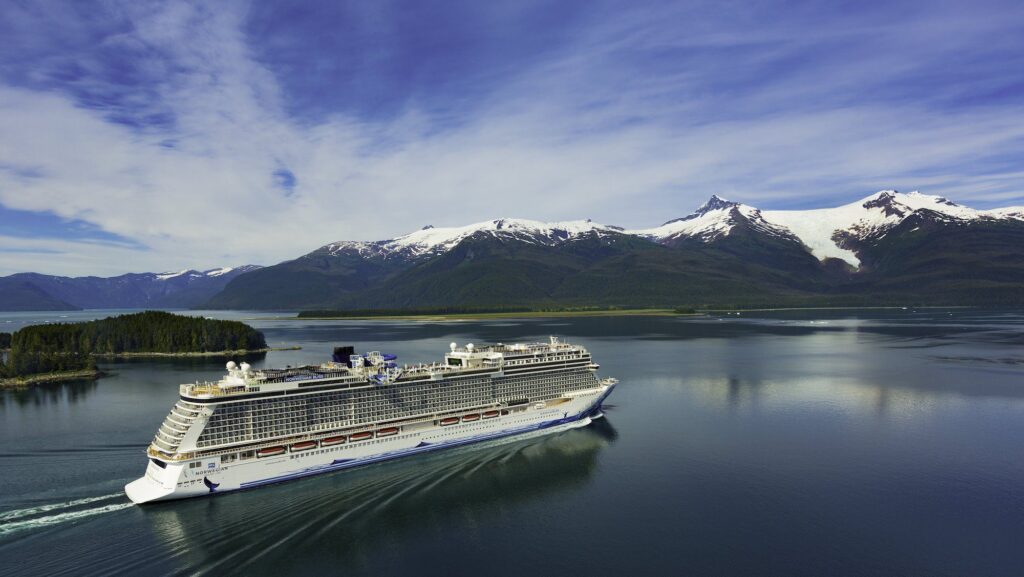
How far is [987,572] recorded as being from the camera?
26.6 m

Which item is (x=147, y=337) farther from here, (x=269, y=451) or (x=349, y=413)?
(x=269, y=451)

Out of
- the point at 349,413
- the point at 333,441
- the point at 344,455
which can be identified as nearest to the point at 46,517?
the point at 333,441

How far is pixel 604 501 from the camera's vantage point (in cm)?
3512

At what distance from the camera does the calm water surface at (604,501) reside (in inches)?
1094

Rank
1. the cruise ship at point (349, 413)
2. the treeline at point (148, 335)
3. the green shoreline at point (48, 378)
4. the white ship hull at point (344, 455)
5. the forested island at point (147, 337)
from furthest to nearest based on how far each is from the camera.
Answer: the treeline at point (148, 335) < the forested island at point (147, 337) < the green shoreline at point (48, 378) < the cruise ship at point (349, 413) < the white ship hull at point (344, 455)

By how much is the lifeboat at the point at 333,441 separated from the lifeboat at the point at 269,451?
280cm

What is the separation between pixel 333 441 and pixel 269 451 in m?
4.34

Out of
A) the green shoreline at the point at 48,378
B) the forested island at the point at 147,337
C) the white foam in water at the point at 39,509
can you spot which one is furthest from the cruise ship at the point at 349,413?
the forested island at the point at 147,337

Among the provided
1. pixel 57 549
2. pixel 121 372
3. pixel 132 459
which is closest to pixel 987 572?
pixel 57 549

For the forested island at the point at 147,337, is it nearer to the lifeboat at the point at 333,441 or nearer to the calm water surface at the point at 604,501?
the calm water surface at the point at 604,501

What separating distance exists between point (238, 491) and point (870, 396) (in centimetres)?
6767

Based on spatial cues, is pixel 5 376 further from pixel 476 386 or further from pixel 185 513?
pixel 476 386

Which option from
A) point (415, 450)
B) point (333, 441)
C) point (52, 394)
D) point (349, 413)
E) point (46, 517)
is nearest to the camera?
point (46, 517)

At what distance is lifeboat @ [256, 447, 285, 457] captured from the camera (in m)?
36.5
